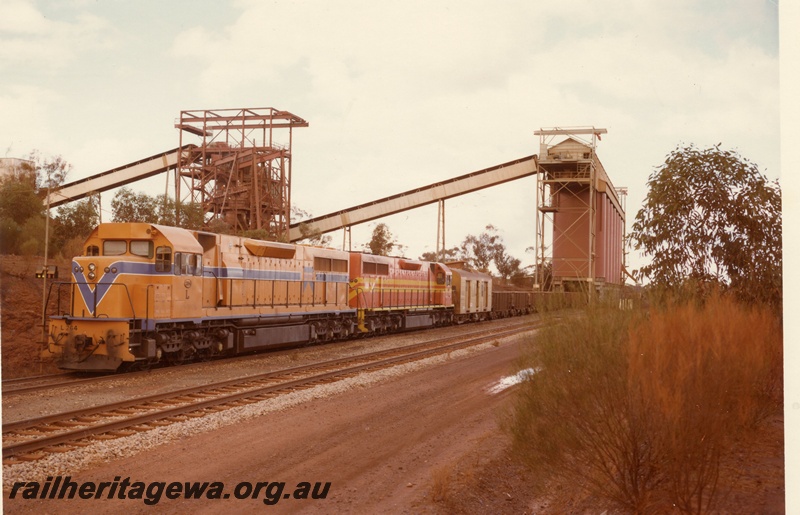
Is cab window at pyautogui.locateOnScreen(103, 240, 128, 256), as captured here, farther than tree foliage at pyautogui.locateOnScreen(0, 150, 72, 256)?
No

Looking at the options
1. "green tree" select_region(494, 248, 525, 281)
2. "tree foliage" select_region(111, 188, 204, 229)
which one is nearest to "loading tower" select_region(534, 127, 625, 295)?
"tree foliage" select_region(111, 188, 204, 229)

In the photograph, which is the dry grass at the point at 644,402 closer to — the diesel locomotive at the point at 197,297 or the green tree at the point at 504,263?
the diesel locomotive at the point at 197,297

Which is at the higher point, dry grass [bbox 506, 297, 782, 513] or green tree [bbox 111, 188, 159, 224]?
green tree [bbox 111, 188, 159, 224]

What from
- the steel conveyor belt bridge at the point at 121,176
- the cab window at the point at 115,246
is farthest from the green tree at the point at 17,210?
the cab window at the point at 115,246

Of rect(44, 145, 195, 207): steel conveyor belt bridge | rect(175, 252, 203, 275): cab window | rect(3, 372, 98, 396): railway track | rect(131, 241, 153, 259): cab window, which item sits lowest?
rect(3, 372, 98, 396): railway track

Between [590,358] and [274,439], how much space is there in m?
5.05

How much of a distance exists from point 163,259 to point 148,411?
223 inches

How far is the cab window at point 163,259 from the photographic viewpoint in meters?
15.7

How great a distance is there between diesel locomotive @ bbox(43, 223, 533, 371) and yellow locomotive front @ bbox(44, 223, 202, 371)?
0.08ft

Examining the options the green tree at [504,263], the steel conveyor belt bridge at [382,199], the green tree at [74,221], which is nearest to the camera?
the green tree at [74,221]

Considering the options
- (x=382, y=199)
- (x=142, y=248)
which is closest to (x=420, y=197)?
(x=382, y=199)

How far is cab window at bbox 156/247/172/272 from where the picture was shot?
15.7 m

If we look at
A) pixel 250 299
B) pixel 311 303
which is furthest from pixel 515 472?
pixel 311 303

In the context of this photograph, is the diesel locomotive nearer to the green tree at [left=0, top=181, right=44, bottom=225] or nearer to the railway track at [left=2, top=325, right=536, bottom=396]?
the railway track at [left=2, top=325, right=536, bottom=396]
